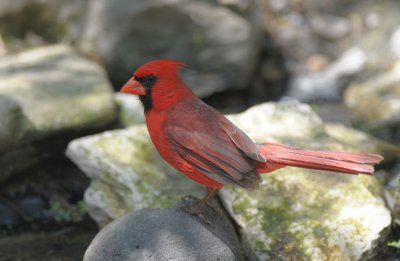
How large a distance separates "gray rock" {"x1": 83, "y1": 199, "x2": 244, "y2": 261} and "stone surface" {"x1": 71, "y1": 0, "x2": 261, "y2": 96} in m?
3.38

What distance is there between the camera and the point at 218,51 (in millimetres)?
6855

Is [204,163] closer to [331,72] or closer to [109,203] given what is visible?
[109,203]

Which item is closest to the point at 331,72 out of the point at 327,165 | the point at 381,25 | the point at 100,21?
the point at 381,25

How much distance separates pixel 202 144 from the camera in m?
3.41

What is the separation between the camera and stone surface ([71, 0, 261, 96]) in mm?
6562

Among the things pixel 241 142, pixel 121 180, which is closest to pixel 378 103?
pixel 121 180

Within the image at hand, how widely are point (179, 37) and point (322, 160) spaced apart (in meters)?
3.76

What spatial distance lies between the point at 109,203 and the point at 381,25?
462 centimetres

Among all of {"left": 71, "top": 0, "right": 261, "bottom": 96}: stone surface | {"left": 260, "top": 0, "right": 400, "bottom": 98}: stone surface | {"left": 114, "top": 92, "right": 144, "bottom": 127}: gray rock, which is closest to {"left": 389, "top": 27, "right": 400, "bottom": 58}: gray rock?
{"left": 260, "top": 0, "right": 400, "bottom": 98}: stone surface

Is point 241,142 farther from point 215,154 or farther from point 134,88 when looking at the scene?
point 134,88

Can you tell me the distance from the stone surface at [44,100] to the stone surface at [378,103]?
2.55 metres

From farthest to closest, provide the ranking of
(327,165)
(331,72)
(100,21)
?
(331,72), (100,21), (327,165)

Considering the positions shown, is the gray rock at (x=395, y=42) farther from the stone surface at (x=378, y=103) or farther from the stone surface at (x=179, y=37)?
the stone surface at (x=179, y=37)

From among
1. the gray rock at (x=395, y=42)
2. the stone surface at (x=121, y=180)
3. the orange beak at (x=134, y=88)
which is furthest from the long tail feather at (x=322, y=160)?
the gray rock at (x=395, y=42)
